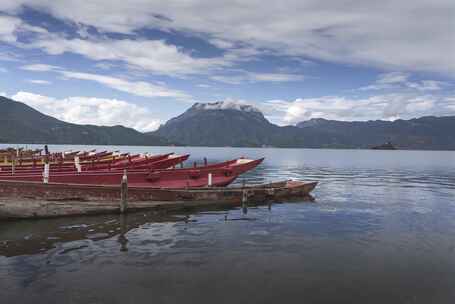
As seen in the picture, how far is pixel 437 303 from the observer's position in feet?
35.0

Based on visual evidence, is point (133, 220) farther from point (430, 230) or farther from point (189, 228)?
point (430, 230)

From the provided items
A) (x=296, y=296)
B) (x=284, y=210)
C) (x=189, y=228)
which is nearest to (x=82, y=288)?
(x=296, y=296)

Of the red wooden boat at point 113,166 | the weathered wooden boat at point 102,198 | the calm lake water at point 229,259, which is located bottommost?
the calm lake water at point 229,259

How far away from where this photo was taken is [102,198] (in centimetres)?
2191

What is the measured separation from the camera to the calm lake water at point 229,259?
11.0 m

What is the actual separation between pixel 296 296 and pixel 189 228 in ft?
31.5

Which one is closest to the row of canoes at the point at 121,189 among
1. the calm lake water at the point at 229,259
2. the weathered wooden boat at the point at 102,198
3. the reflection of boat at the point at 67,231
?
the weathered wooden boat at the point at 102,198

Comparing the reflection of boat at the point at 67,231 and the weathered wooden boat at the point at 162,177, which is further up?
the weathered wooden boat at the point at 162,177

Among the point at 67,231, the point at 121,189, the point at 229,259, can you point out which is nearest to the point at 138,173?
the point at 121,189

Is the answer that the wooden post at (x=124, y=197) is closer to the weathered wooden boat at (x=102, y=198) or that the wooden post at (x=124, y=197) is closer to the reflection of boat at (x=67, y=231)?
the weathered wooden boat at (x=102, y=198)

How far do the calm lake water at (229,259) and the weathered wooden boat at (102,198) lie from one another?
826 millimetres

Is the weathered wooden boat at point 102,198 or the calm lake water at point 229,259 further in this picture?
the weathered wooden boat at point 102,198

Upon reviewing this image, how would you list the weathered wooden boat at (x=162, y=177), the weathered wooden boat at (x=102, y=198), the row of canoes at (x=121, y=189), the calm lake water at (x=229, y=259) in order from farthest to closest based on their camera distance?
the weathered wooden boat at (x=162, y=177)
the row of canoes at (x=121, y=189)
the weathered wooden boat at (x=102, y=198)
the calm lake water at (x=229, y=259)

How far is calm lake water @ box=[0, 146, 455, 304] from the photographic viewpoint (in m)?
11.0
